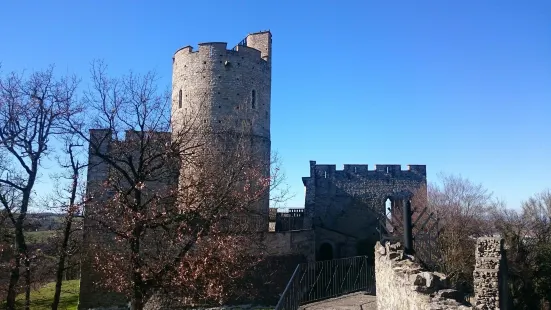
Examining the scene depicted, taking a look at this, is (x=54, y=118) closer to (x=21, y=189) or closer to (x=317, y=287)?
(x=21, y=189)

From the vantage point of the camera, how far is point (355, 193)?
1337 inches

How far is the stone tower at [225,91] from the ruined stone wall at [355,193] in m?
9.96

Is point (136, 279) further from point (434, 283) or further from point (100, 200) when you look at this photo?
point (434, 283)

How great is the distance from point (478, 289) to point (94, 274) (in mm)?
16373

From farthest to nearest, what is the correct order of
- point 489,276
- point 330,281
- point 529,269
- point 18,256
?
point 529,269, point 330,281, point 18,256, point 489,276

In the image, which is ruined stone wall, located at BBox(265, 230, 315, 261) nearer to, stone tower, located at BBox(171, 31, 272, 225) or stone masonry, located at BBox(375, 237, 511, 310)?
stone tower, located at BBox(171, 31, 272, 225)

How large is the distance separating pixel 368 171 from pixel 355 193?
206 centimetres

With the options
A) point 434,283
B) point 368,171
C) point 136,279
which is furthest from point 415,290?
point 368,171

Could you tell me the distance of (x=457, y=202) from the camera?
33969 millimetres

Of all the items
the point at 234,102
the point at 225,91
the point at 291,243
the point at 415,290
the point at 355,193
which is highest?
the point at 225,91

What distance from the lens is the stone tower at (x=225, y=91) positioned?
2295 cm

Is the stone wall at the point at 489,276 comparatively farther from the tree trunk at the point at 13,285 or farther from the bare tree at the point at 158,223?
the tree trunk at the point at 13,285

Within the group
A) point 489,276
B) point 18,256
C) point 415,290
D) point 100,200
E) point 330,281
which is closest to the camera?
point 415,290

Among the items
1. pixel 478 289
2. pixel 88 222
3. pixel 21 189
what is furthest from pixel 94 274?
pixel 478 289
